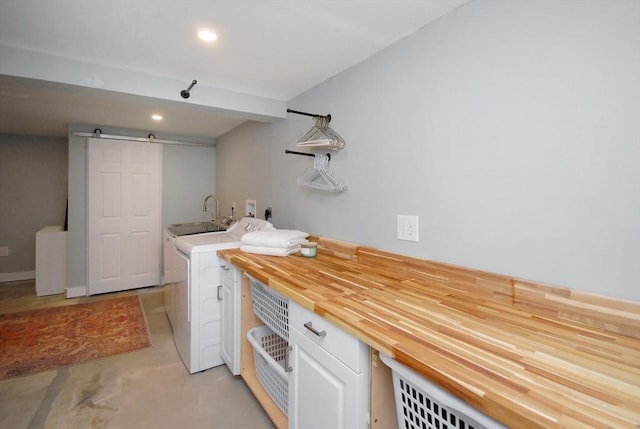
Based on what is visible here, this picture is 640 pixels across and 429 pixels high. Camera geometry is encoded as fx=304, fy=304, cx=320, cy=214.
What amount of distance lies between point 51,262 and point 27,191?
134cm

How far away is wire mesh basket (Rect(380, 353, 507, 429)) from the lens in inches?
25.9

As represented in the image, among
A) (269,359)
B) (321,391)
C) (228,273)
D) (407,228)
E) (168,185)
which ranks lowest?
(269,359)

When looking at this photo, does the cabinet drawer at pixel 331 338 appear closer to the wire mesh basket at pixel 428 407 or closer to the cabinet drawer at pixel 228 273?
the wire mesh basket at pixel 428 407

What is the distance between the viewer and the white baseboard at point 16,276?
4.27 meters

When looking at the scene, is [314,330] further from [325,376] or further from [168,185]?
[168,185]

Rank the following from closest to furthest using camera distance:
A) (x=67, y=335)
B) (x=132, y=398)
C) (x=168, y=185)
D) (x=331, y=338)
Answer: (x=331, y=338), (x=132, y=398), (x=67, y=335), (x=168, y=185)

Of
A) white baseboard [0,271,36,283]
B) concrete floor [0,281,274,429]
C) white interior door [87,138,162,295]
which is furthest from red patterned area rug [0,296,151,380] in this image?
white baseboard [0,271,36,283]

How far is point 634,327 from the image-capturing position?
0.85m

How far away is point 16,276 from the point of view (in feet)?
14.2

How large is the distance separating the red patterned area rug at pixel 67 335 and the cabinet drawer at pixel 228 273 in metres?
1.06

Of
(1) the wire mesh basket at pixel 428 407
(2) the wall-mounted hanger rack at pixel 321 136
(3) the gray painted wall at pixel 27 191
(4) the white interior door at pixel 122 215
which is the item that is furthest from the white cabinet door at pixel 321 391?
(3) the gray painted wall at pixel 27 191

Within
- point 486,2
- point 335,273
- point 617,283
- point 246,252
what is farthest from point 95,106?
point 617,283

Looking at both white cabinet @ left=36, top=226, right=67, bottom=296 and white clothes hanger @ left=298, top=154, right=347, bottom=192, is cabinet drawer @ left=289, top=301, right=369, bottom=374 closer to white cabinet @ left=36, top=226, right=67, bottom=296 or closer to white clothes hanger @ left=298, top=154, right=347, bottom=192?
white clothes hanger @ left=298, top=154, right=347, bottom=192

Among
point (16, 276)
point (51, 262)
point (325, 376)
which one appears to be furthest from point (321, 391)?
point (16, 276)
